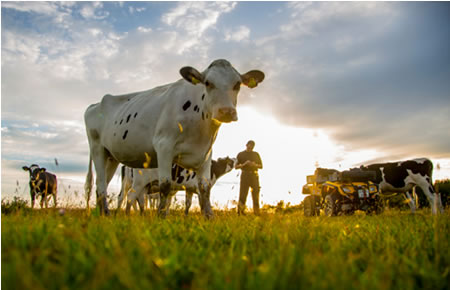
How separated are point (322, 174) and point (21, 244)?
10.7 meters

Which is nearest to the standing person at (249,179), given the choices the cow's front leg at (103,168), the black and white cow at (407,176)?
the cow's front leg at (103,168)

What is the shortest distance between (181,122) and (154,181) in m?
6.14

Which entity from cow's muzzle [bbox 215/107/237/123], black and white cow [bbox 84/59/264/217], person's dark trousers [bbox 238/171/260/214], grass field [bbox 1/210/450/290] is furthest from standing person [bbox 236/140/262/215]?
grass field [bbox 1/210/450/290]

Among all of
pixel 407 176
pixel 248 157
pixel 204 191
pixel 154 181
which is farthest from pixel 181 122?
pixel 407 176

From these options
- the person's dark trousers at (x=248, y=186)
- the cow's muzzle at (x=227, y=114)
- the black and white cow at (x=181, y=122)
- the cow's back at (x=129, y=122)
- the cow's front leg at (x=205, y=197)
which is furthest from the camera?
the person's dark trousers at (x=248, y=186)

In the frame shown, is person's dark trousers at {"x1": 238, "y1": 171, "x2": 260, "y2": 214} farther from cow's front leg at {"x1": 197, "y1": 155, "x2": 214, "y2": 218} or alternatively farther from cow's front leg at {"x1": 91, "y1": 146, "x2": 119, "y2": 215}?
cow's front leg at {"x1": 197, "y1": 155, "x2": 214, "y2": 218}

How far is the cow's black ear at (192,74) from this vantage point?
540 centimetres

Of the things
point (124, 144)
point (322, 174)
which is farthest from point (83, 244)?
point (322, 174)

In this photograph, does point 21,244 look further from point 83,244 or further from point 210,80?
point 210,80

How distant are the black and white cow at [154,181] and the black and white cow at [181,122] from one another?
242cm

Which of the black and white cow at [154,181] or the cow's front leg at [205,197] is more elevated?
the black and white cow at [154,181]

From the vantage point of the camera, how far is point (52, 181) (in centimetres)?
1725

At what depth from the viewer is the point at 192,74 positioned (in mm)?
5438

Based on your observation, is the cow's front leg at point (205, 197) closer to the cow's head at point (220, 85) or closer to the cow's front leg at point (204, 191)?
the cow's front leg at point (204, 191)
